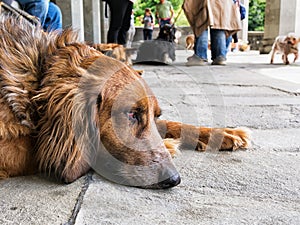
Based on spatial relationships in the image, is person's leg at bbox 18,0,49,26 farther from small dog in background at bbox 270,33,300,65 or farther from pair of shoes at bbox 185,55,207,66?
small dog in background at bbox 270,33,300,65

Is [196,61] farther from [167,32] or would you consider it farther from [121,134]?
[121,134]

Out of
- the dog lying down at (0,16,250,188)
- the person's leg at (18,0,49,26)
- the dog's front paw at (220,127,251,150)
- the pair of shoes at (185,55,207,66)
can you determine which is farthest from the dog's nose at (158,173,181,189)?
the pair of shoes at (185,55,207,66)

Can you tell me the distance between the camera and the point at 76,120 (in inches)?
57.6

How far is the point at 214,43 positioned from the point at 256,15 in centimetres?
2366

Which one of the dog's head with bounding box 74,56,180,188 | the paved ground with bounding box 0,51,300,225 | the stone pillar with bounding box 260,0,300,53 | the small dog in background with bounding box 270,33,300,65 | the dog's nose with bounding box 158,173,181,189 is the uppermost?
A: the stone pillar with bounding box 260,0,300,53

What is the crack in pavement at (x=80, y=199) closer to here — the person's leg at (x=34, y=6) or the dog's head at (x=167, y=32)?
the person's leg at (x=34, y=6)

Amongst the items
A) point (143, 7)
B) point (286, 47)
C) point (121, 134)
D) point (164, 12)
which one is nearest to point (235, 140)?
point (121, 134)

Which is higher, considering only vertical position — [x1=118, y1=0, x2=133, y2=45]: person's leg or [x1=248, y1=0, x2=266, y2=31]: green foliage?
[x1=248, y1=0, x2=266, y2=31]: green foliage

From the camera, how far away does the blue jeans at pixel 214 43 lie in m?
7.28

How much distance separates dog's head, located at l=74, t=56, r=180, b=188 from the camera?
1.48m

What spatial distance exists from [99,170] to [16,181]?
1.12ft

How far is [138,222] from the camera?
3.91 feet

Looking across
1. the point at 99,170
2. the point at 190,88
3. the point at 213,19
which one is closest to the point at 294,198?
the point at 99,170

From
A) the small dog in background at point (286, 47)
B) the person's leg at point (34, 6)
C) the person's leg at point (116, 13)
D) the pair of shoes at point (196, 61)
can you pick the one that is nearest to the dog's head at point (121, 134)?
the person's leg at point (34, 6)
